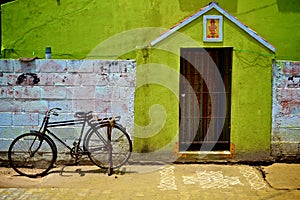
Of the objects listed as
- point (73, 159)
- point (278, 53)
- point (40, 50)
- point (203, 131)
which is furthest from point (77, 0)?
point (278, 53)

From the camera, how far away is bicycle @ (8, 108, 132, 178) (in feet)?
25.2

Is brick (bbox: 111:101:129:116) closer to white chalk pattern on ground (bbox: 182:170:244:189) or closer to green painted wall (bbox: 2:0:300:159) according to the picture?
green painted wall (bbox: 2:0:300:159)

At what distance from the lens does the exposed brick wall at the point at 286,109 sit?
7.96 m

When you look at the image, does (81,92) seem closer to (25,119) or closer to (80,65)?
(80,65)

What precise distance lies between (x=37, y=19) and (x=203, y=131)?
4.27 metres

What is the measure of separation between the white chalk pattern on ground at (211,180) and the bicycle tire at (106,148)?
136 cm

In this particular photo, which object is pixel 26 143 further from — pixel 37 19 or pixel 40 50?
pixel 37 19

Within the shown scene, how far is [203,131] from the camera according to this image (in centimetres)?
838

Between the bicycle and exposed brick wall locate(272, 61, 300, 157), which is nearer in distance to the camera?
the bicycle

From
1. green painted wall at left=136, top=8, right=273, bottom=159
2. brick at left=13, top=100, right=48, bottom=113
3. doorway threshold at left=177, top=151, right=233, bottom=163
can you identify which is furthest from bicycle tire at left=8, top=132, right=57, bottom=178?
doorway threshold at left=177, top=151, right=233, bottom=163

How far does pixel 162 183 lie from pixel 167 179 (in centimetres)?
22

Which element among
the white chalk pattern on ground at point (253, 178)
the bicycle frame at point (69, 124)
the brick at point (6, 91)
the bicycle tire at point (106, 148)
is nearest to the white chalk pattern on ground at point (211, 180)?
the white chalk pattern on ground at point (253, 178)

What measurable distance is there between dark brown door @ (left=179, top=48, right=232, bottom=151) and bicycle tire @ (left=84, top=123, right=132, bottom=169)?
1.21m

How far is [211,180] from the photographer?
23.7ft
